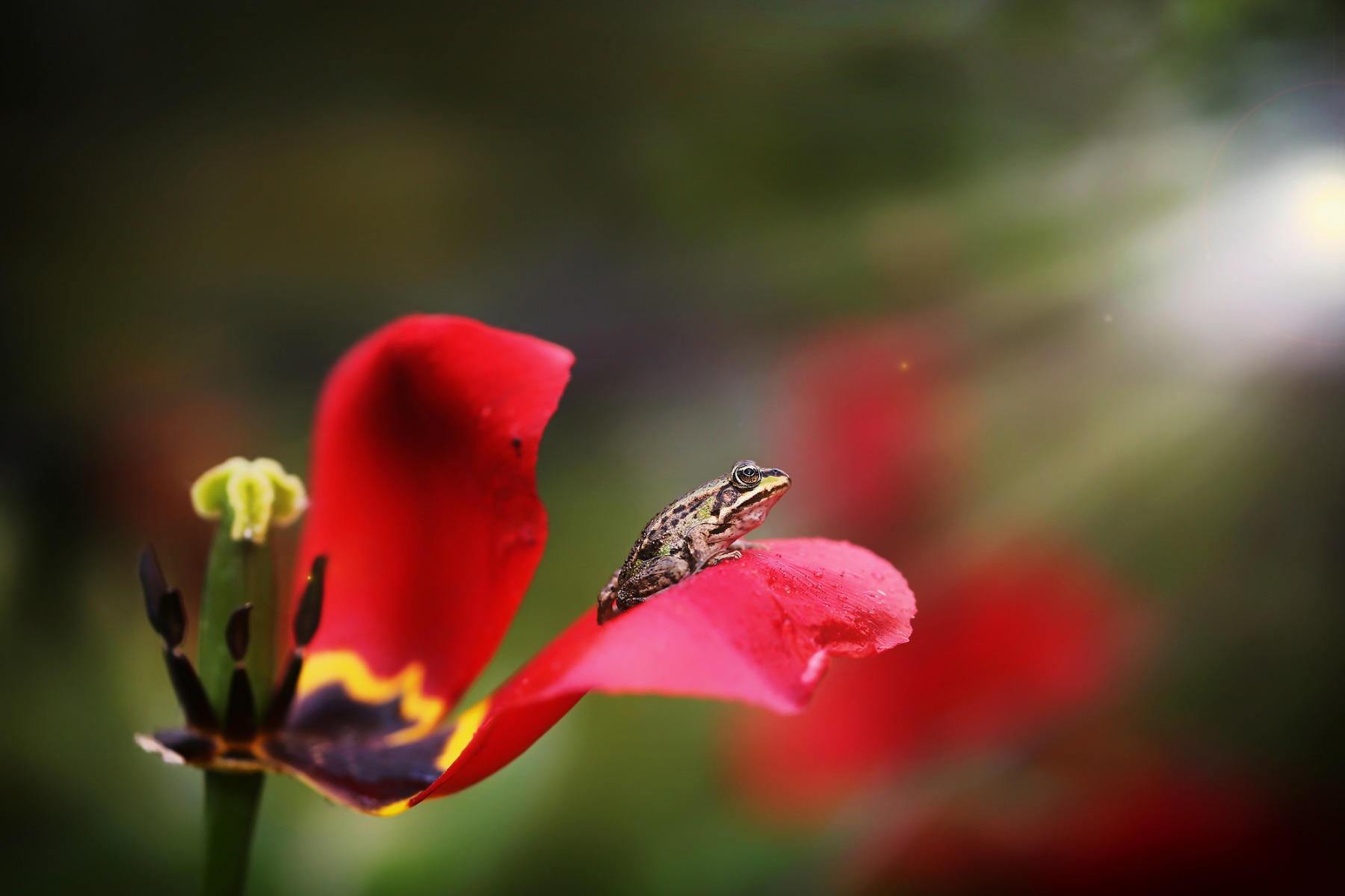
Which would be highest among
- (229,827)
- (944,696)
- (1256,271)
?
(1256,271)

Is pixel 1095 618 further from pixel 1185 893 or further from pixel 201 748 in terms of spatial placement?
pixel 201 748

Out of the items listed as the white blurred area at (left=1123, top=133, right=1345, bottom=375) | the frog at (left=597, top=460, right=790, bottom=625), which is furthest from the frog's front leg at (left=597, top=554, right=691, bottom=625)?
the white blurred area at (left=1123, top=133, right=1345, bottom=375)

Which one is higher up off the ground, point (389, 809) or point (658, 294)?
point (658, 294)

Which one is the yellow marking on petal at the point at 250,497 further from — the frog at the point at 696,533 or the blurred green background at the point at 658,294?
the blurred green background at the point at 658,294

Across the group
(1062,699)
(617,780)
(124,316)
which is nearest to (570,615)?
(617,780)

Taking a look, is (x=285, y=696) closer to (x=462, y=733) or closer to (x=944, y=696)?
(x=462, y=733)

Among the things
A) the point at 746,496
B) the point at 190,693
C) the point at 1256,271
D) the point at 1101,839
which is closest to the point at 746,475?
the point at 746,496

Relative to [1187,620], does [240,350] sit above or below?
above
